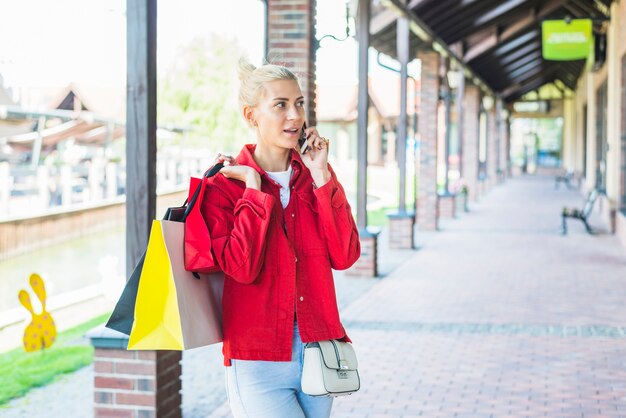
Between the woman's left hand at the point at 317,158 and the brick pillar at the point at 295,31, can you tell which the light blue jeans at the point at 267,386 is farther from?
the brick pillar at the point at 295,31

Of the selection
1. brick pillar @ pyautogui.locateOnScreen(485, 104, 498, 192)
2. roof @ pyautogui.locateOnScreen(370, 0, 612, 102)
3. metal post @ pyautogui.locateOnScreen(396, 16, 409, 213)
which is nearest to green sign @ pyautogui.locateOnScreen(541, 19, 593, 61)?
roof @ pyautogui.locateOnScreen(370, 0, 612, 102)

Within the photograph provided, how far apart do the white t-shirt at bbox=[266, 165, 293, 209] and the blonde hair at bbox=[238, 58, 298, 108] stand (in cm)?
20

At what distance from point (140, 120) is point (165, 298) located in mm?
2041

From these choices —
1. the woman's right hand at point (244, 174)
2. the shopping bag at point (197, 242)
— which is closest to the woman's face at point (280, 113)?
the woman's right hand at point (244, 174)

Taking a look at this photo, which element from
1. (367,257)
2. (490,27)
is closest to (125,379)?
(367,257)

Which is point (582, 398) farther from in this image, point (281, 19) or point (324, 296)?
point (281, 19)

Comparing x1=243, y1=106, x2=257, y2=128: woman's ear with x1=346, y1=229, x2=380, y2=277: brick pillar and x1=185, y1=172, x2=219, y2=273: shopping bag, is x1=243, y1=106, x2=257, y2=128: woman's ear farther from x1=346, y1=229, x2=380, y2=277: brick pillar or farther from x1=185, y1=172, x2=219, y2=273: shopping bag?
x1=346, y1=229, x2=380, y2=277: brick pillar

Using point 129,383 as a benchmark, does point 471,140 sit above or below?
above

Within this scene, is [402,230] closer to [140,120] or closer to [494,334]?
[494,334]

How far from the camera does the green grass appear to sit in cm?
599

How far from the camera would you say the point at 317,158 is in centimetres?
234

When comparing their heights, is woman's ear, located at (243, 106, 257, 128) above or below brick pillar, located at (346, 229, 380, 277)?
above

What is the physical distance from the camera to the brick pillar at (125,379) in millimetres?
4152

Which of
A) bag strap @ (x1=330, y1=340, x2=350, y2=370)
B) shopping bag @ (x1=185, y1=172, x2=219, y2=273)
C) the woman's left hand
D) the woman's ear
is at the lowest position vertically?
bag strap @ (x1=330, y1=340, x2=350, y2=370)
